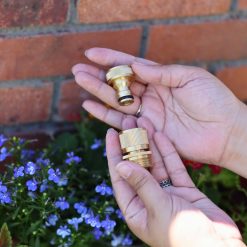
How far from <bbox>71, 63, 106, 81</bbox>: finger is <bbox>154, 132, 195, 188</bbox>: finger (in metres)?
0.20

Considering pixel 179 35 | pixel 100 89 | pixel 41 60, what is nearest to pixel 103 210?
pixel 100 89

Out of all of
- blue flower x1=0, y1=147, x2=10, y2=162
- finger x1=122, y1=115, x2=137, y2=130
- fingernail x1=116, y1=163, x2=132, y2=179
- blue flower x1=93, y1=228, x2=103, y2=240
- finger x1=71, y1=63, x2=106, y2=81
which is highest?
finger x1=71, y1=63, x2=106, y2=81

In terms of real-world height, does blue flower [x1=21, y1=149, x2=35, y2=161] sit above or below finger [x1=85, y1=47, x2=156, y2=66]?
below

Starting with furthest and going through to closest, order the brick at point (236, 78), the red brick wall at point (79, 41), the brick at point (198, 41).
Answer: the brick at point (236, 78) < the brick at point (198, 41) < the red brick wall at point (79, 41)

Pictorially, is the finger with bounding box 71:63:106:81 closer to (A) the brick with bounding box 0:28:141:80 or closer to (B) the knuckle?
(A) the brick with bounding box 0:28:141:80

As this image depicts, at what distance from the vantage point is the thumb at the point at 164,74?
50.4 inches

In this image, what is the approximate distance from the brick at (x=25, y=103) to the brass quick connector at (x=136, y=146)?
0.29 metres

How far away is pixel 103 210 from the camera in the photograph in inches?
49.7

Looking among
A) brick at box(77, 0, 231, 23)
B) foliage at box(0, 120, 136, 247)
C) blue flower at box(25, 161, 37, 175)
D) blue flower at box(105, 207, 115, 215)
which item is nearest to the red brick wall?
brick at box(77, 0, 231, 23)

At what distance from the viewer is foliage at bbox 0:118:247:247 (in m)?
1.23

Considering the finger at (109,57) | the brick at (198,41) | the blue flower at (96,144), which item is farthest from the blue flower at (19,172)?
the brick at (198,41)

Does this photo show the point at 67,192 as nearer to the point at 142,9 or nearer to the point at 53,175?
the point at 53,175

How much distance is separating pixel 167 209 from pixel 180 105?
1.07ft

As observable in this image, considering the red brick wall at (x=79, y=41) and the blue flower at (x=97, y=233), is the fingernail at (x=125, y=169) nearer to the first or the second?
the blue flower at (x=97, y=233)
